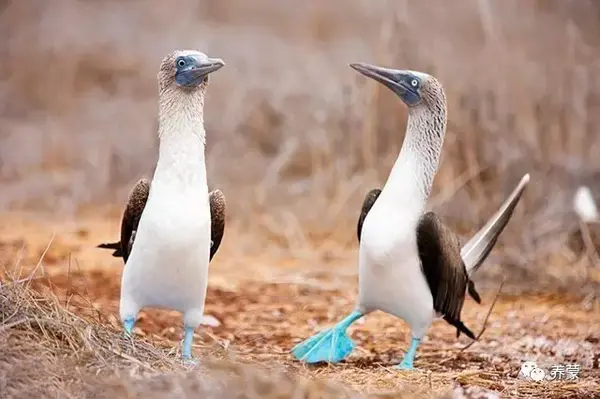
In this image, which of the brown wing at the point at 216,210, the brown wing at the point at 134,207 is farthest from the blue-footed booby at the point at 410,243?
the brown wing at the point at 134,207

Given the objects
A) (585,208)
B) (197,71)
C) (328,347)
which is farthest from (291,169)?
(197,71)

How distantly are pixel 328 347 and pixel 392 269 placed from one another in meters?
0.52

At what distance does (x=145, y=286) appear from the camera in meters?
4.58

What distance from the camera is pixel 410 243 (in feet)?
15.8

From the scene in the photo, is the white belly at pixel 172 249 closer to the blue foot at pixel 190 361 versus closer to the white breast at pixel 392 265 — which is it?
the blue foot at pixel 190 361

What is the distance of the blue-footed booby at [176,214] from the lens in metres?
4.46

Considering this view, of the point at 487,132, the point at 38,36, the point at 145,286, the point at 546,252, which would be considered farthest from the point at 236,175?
the point at 145,286

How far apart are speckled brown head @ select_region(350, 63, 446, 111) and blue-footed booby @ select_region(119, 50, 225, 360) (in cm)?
79

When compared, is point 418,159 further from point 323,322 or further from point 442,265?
point 323,322

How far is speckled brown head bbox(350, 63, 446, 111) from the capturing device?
4.98 metres

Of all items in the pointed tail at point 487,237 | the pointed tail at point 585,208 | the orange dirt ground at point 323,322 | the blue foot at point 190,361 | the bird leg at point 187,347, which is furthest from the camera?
the pointed tail at point 585,208

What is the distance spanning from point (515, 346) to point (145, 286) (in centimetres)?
204

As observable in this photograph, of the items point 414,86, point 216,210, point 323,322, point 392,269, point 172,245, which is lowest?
point 323,322

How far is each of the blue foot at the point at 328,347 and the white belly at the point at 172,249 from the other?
28.4 inches
